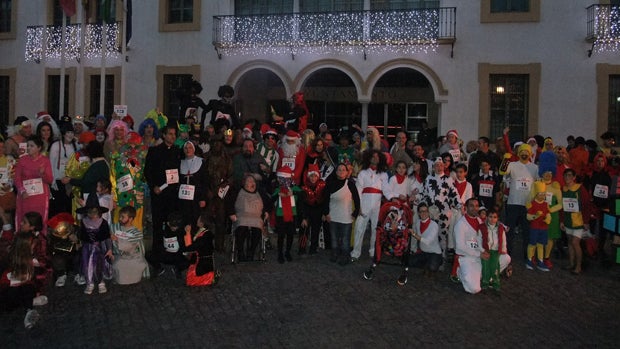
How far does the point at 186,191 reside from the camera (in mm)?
8969

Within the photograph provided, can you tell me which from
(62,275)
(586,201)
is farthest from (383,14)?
(62,275)

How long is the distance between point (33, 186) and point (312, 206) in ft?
13.4

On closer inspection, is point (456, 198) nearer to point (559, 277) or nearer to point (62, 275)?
point (559, 277)

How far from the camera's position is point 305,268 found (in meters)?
9.30

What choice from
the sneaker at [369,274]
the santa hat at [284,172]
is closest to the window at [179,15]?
the santa hat at [284,172]

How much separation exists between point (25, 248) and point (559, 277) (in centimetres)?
715

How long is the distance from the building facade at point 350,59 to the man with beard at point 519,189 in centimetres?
784

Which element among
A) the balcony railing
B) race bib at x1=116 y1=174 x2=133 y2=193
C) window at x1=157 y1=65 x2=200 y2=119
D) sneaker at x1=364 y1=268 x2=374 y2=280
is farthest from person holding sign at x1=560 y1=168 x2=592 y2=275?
the balcony railing


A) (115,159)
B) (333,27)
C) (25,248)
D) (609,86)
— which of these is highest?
(333,27)

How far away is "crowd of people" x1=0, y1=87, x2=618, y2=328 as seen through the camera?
27.0 feet

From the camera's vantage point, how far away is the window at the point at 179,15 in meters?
19.9

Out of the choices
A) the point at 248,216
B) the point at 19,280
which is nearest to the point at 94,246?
the point at 19,280

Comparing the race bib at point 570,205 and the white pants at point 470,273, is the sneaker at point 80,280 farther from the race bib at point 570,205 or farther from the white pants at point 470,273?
the race bib at point 570,205

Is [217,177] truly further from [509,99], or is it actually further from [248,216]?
[509,99]
